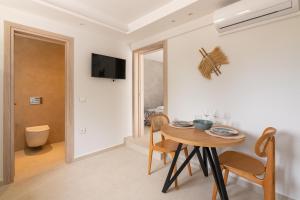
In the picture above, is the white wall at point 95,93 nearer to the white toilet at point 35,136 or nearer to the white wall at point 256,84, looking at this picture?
the white toilet at point 35,136

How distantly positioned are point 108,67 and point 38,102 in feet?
6.17

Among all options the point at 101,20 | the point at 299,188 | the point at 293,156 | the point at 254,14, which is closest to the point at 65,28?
the point at 101,20

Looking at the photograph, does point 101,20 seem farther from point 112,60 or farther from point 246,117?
point 246,117

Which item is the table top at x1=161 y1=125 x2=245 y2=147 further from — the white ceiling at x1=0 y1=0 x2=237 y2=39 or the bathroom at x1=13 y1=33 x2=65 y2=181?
the bathroom at x1=13 y1=33 x2=65 y2=181

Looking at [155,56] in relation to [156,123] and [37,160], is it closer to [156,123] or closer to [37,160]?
[156,123]

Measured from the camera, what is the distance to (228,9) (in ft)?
6.13

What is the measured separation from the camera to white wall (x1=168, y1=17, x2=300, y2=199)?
167cm

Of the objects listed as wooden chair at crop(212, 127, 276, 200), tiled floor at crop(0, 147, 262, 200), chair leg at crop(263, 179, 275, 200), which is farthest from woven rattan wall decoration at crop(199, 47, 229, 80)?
tiled floor at crop(0, 147, 262, 200)

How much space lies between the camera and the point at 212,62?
2258mm

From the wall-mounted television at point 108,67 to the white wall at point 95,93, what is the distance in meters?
0.12

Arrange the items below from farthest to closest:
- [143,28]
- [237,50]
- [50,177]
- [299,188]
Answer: [143,28] < [50,177] < [237,50] < [299,188]

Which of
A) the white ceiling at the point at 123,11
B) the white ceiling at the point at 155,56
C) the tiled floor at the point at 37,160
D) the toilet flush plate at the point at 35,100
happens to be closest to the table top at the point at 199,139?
the white ceiling at the point at 123,11

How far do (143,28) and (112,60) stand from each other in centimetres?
89

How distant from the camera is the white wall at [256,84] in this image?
1673mm
